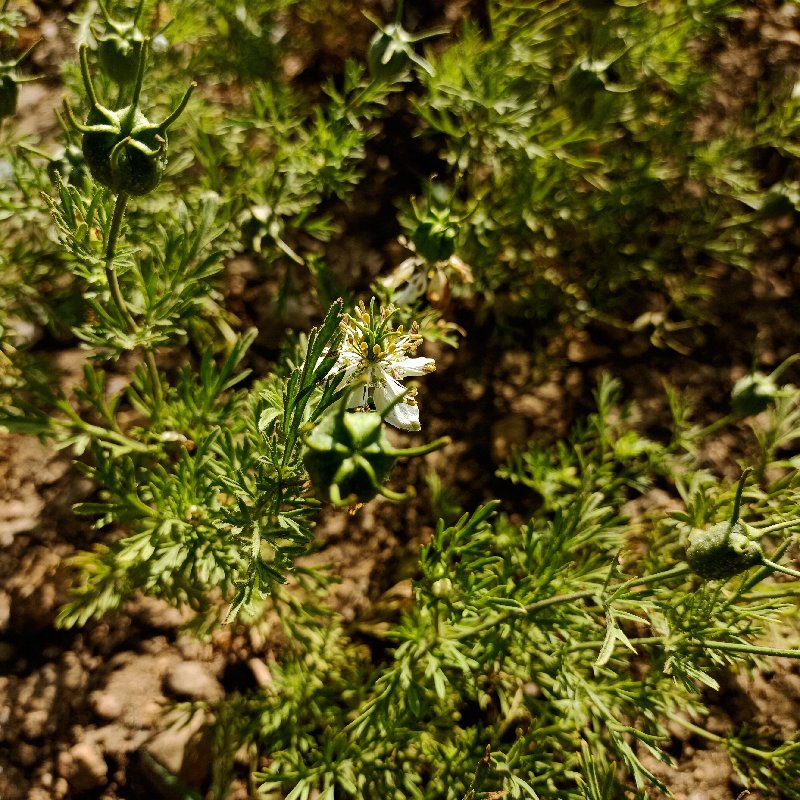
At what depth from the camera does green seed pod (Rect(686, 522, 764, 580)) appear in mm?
1488

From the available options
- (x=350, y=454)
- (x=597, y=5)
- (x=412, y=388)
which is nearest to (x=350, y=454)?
(x=350, y=454)

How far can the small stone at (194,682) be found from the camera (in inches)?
91.9

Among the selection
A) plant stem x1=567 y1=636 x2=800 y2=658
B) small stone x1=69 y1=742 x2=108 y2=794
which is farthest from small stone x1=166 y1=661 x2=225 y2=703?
plant stem x1=567 y1=636 x2=800 y2=658

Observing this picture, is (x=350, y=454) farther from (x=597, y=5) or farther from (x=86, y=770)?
(x=597, y=5)

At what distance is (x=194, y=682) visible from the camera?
2.35 meters

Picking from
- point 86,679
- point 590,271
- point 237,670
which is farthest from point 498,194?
point 86,679

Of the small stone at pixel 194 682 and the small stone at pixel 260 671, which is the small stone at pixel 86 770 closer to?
the small stone at pixel 194 682

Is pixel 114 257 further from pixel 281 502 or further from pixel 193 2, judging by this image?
pixel 193 2

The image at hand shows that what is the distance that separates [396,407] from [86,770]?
1.71 metres

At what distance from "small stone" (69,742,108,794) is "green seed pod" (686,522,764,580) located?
2.01 m

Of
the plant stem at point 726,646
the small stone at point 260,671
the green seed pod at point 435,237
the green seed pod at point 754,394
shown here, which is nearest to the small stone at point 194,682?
the small stone at point 260,671

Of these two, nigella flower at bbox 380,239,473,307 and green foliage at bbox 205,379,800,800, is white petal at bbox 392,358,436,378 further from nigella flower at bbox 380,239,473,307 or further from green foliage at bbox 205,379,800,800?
nigella flower at bbox 380,239,473,307

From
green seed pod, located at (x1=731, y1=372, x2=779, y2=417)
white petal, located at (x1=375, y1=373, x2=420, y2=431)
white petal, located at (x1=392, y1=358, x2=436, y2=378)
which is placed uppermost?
green seed pod, located at (x1=731, y1=372, x2=779, y2=417)

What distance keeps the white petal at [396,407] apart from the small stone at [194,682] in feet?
4.56
